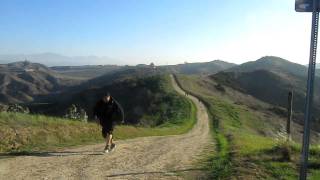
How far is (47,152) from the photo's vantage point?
16562 mm

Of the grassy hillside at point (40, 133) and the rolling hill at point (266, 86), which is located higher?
the grassy hillside at point (40, 133)

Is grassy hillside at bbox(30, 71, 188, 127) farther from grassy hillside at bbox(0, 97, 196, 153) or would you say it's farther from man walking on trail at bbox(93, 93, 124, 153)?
man walking on trail at bbox(93, 93, 124, 153)

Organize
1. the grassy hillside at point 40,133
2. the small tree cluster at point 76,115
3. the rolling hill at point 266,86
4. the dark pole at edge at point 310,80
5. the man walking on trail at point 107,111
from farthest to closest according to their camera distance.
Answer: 1. the rolling hill at point 266,86
2. the small tree cluster at point 76,115
3. the grassy hillside at point 40,133
4. the man walking on trail at point 107,111
5. the dark pole at edge at point 310,80

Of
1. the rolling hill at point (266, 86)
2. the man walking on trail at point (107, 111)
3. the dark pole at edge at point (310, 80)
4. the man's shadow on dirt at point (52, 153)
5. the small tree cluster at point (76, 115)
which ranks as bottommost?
the rolling hill at point (266, 86)

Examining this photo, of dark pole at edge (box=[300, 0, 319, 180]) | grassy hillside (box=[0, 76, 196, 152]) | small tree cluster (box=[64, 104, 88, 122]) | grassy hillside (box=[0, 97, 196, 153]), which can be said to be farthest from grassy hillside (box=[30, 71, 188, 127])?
dark pole at edge (box=[300, 0, 319, 180])

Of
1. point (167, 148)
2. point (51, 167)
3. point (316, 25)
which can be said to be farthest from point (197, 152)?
point (316, 25)

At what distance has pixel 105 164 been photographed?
14.7 metres

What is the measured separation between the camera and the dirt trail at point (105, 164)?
13.1m

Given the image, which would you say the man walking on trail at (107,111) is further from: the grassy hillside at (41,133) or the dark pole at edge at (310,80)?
the dark pole at edge at (310,80)

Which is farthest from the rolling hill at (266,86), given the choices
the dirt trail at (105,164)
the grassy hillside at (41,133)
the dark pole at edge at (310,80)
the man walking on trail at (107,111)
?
the dark pole at edge at (310,80)

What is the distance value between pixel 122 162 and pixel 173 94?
64.1 metres

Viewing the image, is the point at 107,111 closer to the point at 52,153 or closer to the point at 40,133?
the point at 52,153

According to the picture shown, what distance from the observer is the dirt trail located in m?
13.1

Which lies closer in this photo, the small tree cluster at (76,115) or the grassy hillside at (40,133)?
the grassy hillside at (40,133)
